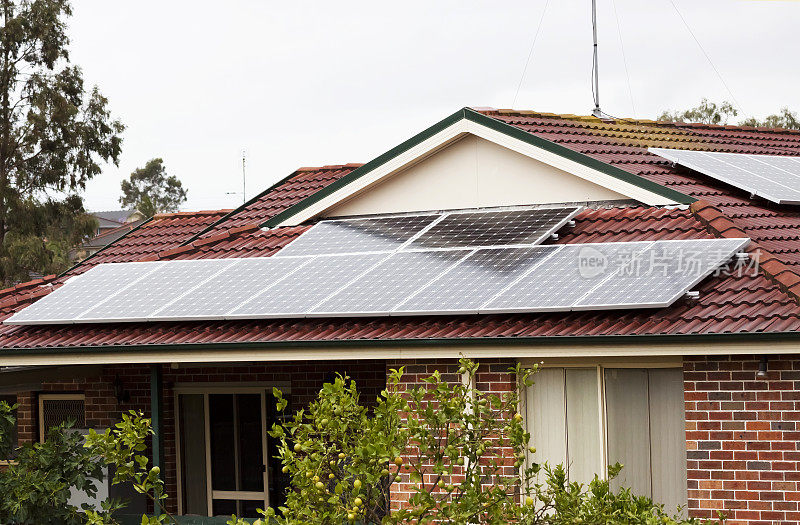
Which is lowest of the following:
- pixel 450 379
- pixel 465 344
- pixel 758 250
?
pixel 450 379

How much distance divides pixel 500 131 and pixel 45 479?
6.75 meters

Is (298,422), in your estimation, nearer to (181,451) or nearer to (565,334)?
(565,334)

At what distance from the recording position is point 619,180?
48.0 ft

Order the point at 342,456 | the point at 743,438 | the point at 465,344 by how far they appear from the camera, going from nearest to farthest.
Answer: the point at 342,456, the point at 743,438, the point at 465,344

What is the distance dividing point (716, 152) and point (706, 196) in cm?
304

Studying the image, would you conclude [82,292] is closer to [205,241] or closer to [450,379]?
[205,241]

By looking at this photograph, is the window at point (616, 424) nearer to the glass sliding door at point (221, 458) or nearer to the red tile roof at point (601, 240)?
the red tile roof at point (601, 240)

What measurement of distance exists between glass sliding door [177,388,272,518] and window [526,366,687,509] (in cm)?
597

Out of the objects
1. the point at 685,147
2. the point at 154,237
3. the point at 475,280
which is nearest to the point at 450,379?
the point at 475,280

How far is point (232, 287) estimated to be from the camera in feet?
48.1

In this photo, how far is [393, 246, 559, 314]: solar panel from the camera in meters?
12.7

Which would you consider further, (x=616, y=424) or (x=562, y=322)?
(x=616, y=424)

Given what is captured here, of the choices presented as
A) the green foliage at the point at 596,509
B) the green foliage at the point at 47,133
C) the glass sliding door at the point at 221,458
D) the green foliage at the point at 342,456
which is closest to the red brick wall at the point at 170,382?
the glass sliding door at the point at 221,458

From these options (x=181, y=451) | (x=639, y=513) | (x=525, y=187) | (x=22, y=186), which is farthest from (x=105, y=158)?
(x=639, y=513)
